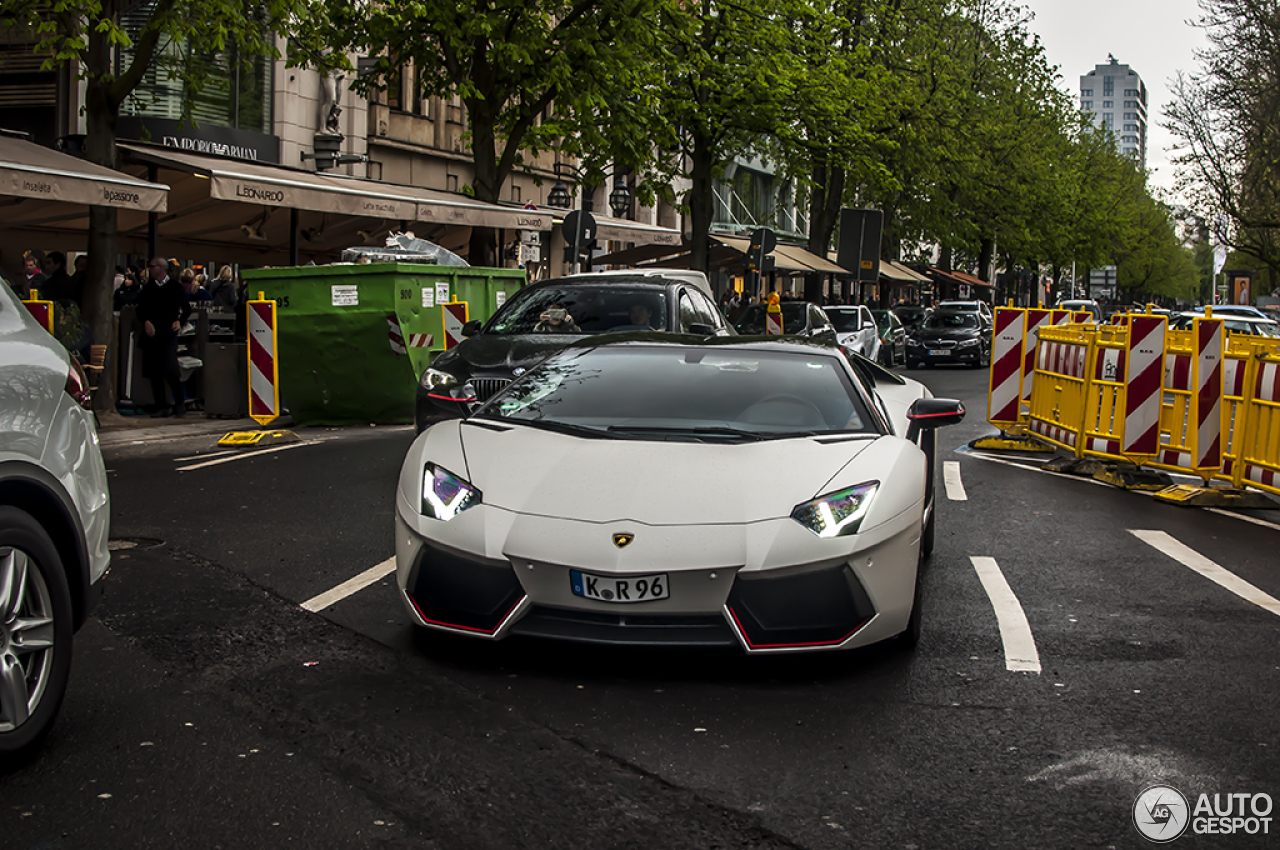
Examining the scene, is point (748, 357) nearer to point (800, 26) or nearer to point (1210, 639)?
point (1210, 639)

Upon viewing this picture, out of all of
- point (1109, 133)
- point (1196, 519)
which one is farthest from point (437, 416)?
point (1109, 133)

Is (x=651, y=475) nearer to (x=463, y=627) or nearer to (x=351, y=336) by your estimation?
(x=463, y=627)

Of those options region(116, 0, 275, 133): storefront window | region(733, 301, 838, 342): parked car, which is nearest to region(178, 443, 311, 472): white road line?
region(116, 0, 275, 133): storefront window

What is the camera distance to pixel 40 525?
4262 millimetres

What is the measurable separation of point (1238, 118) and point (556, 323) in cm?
3550

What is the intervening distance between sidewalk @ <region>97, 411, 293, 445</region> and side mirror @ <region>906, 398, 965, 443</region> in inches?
370

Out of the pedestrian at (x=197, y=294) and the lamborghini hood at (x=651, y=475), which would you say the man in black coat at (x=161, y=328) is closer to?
the pedestrian at (x=197, y=294)

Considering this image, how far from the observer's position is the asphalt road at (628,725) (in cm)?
372

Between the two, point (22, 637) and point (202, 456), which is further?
point (202, 456)

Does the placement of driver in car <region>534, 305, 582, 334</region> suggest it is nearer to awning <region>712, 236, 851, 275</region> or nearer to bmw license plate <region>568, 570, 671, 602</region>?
bmw license plate <region>568, 570, 671, 602</region>

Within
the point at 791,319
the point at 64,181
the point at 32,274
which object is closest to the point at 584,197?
the point at 791,319

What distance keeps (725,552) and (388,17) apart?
19.2m

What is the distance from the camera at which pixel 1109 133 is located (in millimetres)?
85812

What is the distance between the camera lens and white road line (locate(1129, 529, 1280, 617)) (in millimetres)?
7168
